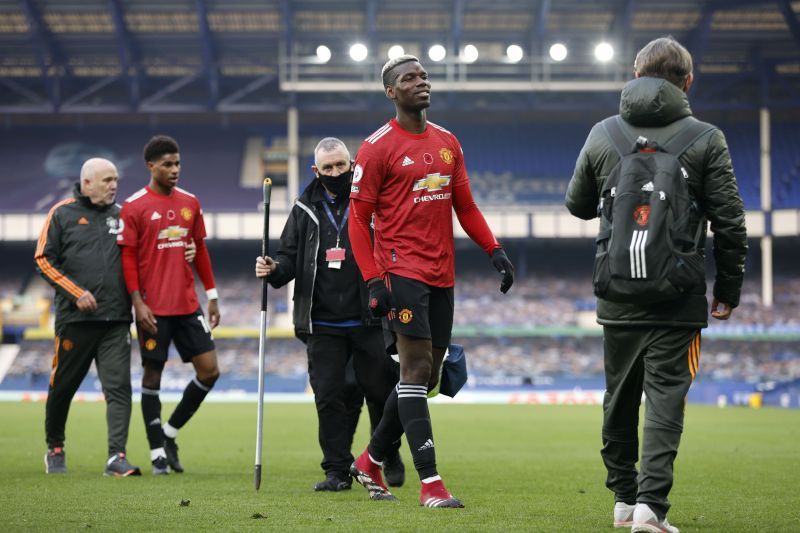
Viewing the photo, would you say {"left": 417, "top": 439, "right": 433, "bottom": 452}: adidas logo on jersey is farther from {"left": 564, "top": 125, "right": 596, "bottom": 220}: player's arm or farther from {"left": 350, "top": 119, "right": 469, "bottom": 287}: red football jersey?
{"left": 564, "top": 125, "right": 596, "bottom": 220}: player's arm

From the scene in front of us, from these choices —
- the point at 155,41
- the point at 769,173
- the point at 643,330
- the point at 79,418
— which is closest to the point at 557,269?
the point at 769,173

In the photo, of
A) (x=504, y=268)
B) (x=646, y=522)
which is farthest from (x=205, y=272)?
(x=646, y=522)

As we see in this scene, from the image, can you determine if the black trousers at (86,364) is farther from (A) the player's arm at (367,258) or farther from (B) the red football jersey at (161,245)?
(A) the player's arm at (367,258)

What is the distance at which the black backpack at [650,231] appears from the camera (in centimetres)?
484

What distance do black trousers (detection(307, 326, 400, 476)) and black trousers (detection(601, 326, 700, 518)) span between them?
A: 243 centimetres

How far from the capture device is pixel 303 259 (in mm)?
7633

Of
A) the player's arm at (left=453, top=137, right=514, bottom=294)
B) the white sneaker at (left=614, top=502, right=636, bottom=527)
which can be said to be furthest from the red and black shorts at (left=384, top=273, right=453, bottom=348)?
the white sneaker at (left=614, top=502, right=636, bottom=527)

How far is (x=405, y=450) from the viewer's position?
1204 cm

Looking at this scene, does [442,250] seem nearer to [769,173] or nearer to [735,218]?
[735,218]

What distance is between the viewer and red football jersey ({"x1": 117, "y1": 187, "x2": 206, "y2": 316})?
882cm

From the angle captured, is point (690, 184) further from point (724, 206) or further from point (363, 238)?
point (363, 238)

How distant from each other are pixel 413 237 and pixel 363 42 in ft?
116

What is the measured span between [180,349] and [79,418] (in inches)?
440

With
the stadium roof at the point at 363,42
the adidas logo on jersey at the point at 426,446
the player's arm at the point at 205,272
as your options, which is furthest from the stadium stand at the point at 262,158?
the adidas logo on jersey at the point at 426,446
